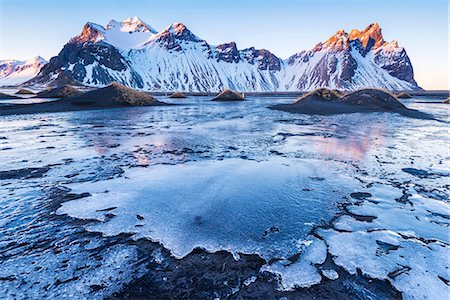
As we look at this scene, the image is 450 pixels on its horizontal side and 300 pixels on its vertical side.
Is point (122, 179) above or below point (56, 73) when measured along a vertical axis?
below

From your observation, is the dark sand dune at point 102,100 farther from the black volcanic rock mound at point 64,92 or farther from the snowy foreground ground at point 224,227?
the snowy foreground ground at point 224,227

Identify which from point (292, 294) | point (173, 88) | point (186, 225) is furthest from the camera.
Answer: point (173, 88)

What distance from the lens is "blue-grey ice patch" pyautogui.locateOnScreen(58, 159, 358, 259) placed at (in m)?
2.31

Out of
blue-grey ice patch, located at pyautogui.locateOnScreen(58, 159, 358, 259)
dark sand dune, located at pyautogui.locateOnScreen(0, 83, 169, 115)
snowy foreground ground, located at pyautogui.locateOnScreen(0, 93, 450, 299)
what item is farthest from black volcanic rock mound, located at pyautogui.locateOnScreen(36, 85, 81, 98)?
blue-grey ice patch, located at pyautogui.locateOnScreen(58, 159, 358, 259)

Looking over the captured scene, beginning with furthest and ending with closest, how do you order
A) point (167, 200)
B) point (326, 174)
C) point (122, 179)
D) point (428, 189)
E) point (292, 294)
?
point (326, 174)
point (122, 179)
point (428, 189)
point (167, 200)
point (292, 294)

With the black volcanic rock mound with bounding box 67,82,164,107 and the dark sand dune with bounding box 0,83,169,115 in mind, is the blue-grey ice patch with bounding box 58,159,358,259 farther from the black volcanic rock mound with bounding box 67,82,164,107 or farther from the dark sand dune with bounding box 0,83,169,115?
the black volcanic rock mound with bounding box 67,82,164,107

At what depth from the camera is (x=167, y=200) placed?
3.13 meters

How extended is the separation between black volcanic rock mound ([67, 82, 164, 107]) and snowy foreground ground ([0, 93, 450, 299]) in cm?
1804

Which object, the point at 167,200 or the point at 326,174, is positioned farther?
the point at 326,174

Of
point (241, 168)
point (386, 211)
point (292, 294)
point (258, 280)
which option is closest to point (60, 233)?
point (258, 280)

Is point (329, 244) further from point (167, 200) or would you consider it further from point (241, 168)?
point (241, 168)

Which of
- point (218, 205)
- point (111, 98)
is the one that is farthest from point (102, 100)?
point (218, 205)

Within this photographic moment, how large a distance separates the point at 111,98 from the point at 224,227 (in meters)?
22.8

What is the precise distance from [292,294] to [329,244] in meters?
0.77
